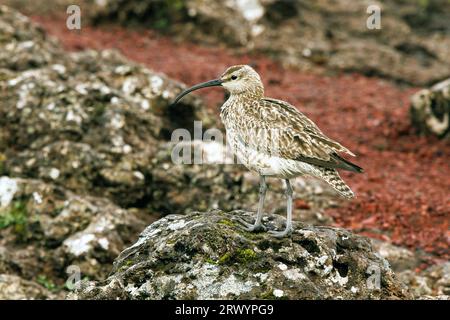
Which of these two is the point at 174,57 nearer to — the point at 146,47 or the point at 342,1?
the point at 146,47

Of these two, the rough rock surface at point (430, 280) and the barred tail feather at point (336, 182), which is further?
the rough rock surface at point (430, 280)

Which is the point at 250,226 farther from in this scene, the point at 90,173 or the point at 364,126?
the point at 364,126

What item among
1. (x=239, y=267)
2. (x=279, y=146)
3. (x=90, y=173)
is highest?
(x=279, y=146)

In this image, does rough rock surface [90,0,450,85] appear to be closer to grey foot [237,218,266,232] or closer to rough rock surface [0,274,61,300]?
rough rock surface [0,274,61,300]

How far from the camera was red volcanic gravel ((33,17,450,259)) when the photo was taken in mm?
11498

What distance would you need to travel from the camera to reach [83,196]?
10453 millimetres

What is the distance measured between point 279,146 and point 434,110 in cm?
855

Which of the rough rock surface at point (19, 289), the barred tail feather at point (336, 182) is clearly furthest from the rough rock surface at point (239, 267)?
the rough rock surface at point (19, 289)

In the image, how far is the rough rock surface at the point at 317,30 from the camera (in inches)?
770

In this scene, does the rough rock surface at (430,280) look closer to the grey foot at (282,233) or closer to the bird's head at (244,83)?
the grey foot at (282,233)

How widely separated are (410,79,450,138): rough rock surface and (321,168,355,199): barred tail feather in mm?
8398

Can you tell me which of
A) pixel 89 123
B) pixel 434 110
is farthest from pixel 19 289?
pixel 434 110

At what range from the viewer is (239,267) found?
680 cm

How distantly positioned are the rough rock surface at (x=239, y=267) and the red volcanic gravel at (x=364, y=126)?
12.3 feet
